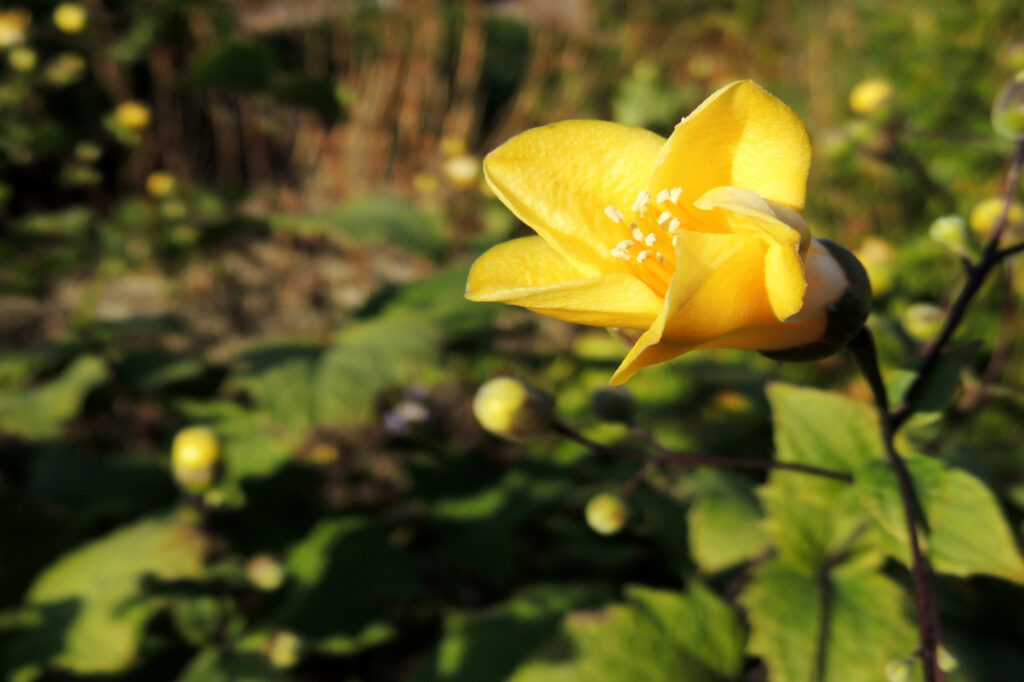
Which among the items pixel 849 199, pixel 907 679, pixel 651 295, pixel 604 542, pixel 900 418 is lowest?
pixel 604 542

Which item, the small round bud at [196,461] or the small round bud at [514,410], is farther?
the small round bud at [196,461]

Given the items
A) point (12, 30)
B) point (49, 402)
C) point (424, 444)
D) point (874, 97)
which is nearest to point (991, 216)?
point (874, 97)

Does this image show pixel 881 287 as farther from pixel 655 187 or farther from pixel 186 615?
pixel 186 615

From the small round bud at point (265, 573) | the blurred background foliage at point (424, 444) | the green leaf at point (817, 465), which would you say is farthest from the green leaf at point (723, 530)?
the small round bud at point (265, 573)

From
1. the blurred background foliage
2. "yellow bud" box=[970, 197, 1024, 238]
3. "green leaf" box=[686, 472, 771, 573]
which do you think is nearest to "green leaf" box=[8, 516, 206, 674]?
the blurred background foliage

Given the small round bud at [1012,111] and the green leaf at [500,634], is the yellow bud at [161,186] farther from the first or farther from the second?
the small round bud at [1012,111]

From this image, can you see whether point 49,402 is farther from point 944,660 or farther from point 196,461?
point 944,660

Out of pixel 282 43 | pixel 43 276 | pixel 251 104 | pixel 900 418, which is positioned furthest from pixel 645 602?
pixel 282 43
